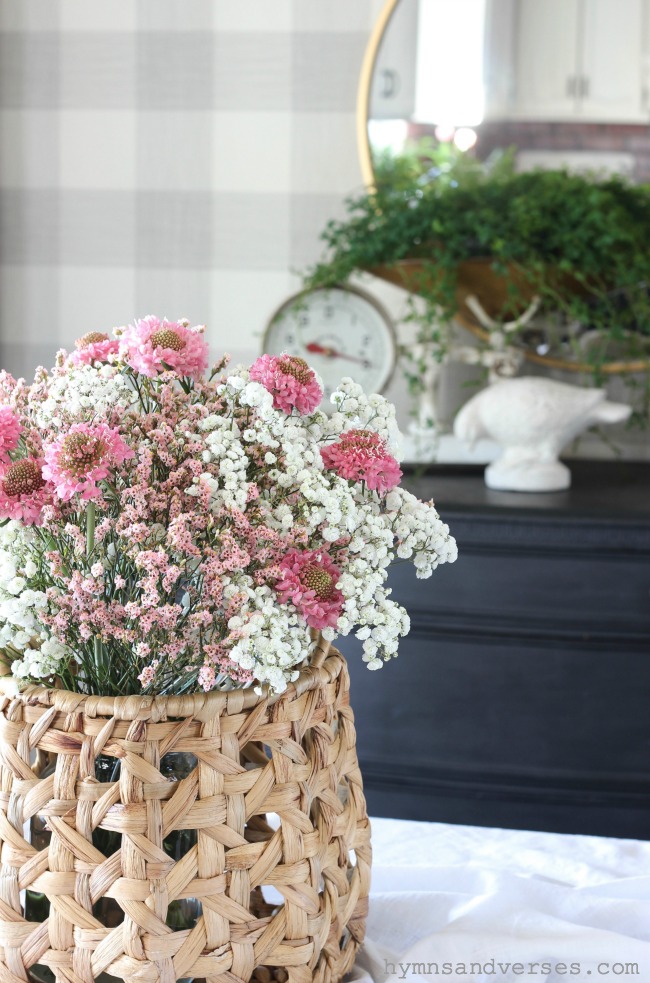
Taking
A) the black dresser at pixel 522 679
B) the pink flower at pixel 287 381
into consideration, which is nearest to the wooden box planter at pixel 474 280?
the black dresser at pixel 522 679

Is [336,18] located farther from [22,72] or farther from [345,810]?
[345,810]

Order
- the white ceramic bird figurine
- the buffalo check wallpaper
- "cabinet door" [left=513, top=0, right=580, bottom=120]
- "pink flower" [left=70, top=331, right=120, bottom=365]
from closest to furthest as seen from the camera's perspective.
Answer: "pink flower" [left=70, top=331, right=120, bottom=365] → the white ceramic bird figurine → "cabinet door" [left=513, top=0, right=580, bottom=120] → the buffalo check wallpaper

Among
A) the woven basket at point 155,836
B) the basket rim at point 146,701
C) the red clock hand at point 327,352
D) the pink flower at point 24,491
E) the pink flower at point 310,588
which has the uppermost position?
the red clock hand at point 327,352

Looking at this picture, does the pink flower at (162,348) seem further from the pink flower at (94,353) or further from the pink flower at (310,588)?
the pink flower at (310,588)

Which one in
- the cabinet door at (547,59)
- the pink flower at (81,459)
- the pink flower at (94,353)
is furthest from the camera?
the cabinet door at (547,59)

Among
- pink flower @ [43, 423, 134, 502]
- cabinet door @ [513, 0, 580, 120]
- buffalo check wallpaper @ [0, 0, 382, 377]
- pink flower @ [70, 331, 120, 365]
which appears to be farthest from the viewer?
buffalo check wallpaper @ [0, 0, 382, 377]

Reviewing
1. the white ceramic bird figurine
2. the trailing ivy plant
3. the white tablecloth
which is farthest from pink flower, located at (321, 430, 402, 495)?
the trailing ivy plant

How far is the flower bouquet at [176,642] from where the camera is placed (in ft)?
2.03

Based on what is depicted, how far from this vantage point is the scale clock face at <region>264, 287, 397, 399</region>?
2.24 metres

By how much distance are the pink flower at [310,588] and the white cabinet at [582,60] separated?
1882 mm

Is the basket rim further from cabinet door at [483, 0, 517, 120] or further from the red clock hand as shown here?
cabinet door at [483, 0, 517, 120]

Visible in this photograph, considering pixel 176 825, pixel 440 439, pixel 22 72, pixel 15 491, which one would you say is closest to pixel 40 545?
pixel 15 491

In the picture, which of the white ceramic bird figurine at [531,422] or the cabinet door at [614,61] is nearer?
the white ceramic bird figurine at [531,422]

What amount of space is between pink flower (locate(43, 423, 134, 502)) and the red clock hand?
1665mm
